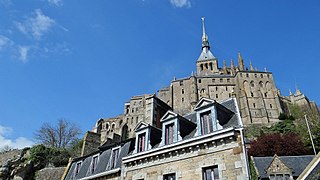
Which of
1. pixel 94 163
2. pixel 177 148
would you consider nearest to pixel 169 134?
pixel 177 148

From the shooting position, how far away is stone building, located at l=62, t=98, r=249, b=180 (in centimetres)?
968

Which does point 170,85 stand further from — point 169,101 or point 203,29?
point 203,29

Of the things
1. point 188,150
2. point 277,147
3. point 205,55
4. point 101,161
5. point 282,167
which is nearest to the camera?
point 188,150

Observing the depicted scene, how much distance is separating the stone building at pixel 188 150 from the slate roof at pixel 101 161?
0.05m

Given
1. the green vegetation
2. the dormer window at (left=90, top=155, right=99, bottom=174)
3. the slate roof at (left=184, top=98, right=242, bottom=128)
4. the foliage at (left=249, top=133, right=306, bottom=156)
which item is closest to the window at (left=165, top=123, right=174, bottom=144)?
the slate roof at (left=184, top=98, right=242, bottom=128)

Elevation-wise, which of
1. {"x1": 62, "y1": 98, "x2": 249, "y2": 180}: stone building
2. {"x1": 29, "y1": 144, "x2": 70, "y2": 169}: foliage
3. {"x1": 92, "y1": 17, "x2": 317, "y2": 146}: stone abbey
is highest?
{"x1": 92, "y1": 17, "x2": 317, "y2": 146}: stone abbey

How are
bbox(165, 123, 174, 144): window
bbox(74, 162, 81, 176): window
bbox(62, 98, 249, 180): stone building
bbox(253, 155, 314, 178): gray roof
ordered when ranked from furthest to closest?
bbox(253, 155, 314, 178): gray roof → bbox(74, 162, 81, 176): window → bbox(165, 123, 174, 144): window → bbox(62, 98, 249, 180): stone building

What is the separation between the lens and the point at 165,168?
11156mm

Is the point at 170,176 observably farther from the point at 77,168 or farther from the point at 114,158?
the point at 77,168

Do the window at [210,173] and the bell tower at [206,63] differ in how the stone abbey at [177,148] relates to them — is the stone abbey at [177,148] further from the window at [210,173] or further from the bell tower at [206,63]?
the bell tower at [206,63]

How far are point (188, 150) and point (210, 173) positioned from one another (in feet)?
4.16

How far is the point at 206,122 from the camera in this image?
36.2 feet

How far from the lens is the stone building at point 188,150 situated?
31.8 feet

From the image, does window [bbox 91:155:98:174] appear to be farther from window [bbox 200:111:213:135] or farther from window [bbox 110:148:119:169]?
window [bbox 200:111:213:135]
